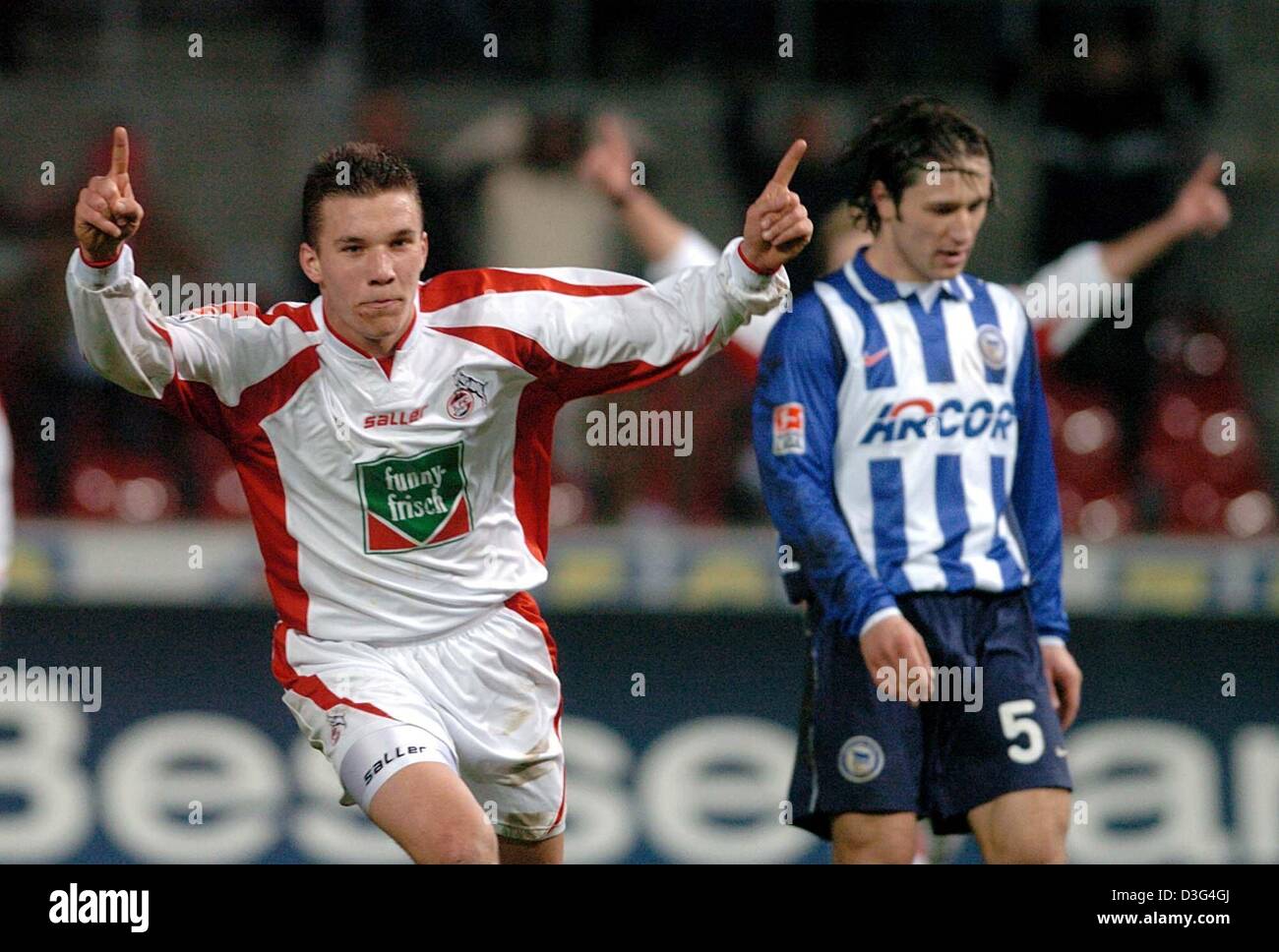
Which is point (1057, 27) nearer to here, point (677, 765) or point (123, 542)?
point (677, 765)

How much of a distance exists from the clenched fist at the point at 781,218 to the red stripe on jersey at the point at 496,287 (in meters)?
0.44

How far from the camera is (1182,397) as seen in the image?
7965 mm

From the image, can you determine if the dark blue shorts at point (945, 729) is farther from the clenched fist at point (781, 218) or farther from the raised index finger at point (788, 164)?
the raised index finger at point (788, 164)

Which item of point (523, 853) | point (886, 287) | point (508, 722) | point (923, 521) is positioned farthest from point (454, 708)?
point (886, 287)

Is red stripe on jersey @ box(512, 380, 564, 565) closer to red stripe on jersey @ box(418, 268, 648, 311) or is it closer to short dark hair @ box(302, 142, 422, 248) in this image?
red stripe on jersey @ box(418, 268, 648, 311)

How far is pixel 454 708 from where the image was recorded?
439cm

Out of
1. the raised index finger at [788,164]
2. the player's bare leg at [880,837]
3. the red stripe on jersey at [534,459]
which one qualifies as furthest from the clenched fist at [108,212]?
the player's bare leg at [880,837]

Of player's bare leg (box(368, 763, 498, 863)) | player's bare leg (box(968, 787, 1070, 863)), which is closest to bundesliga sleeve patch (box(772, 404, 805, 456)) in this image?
player's bare leg (box(968, 787, 1070, 863))

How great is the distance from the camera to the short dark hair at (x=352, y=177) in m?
4.34

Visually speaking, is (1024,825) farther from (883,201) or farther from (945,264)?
(883,201)

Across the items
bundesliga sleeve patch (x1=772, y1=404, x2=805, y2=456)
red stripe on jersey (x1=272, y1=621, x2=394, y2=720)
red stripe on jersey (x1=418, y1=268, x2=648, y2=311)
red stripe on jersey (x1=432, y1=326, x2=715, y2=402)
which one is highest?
red stripe on jersey (x1=418, y1=268, x2=648, y2=311)

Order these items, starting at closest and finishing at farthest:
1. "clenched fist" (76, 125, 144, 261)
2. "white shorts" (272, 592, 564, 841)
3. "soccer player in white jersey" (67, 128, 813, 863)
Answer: "clenched fist" (76, 125, 144, 261) → "white shorts" (272, 592, 564, 841) → "soccer player in white jersey" (67, 128, 813, 863)

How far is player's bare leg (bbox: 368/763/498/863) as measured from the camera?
13.1 ft

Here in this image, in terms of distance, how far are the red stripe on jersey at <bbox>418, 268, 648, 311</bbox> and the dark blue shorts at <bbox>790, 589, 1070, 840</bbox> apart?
99 centimetres
